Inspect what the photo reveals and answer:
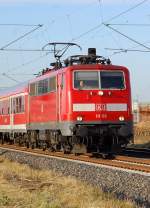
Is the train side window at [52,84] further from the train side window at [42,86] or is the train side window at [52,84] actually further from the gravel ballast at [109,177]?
the gravel ballast at [109,177]

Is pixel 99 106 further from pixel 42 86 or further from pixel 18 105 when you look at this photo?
pixel 18 105

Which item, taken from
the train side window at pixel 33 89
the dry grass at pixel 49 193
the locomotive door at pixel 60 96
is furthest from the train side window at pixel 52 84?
the dry grass at pixel 49 193

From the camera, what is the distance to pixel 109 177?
1534 cm

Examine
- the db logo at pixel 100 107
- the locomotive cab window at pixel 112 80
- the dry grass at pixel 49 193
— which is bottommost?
the dry grass at pixel 49 193

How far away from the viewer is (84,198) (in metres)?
11.2

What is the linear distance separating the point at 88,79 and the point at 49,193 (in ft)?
32.3

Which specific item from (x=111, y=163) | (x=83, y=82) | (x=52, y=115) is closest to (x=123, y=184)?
(x=111, y=163)

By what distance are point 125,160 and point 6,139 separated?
19.3 meters

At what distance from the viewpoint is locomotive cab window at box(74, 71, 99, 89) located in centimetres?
2105

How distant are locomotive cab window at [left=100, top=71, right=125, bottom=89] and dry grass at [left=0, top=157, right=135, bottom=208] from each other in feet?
20.2

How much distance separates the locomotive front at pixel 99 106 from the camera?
2069 centimetres

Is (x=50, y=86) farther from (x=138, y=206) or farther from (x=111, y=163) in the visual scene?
(x=138, y=206)

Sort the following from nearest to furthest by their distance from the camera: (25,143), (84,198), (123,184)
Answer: (84,198)
(123,184)
(25,143)

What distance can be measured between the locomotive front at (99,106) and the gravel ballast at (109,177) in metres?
1.45
